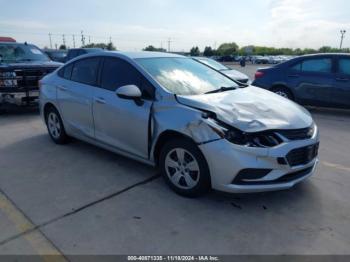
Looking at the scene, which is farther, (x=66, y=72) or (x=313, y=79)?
(x=313, y=79)

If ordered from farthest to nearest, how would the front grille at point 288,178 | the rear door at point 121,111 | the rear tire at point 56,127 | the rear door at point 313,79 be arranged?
the rear door at point 313,79, the rear tire at point 56,127, the rear door at point 121,111, the front grille at point 288,178

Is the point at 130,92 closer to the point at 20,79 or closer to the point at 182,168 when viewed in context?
the point at 182,168

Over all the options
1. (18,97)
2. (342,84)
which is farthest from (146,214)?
(342,84)

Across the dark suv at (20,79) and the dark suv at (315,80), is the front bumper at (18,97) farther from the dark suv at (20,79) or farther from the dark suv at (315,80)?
the dark suv at (315,80)

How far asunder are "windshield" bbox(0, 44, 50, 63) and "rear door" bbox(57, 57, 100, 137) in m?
4.37

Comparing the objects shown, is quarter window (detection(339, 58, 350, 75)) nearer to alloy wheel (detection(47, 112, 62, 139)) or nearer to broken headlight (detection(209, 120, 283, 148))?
broken headlight (detection(209, 120, 283, 148))

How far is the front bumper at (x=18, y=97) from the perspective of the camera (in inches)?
308

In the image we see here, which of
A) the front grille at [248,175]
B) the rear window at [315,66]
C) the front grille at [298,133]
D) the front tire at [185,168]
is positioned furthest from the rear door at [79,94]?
the rear window at [315,66]

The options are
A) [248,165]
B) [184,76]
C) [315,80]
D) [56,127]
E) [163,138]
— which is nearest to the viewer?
[248,165]

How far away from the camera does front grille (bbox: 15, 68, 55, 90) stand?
7.86 m

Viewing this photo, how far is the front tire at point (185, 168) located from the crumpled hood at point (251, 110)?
45 cm

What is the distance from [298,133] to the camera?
3.40 m

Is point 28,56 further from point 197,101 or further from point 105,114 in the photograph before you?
point 197,101

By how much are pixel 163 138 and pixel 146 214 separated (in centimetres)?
90
